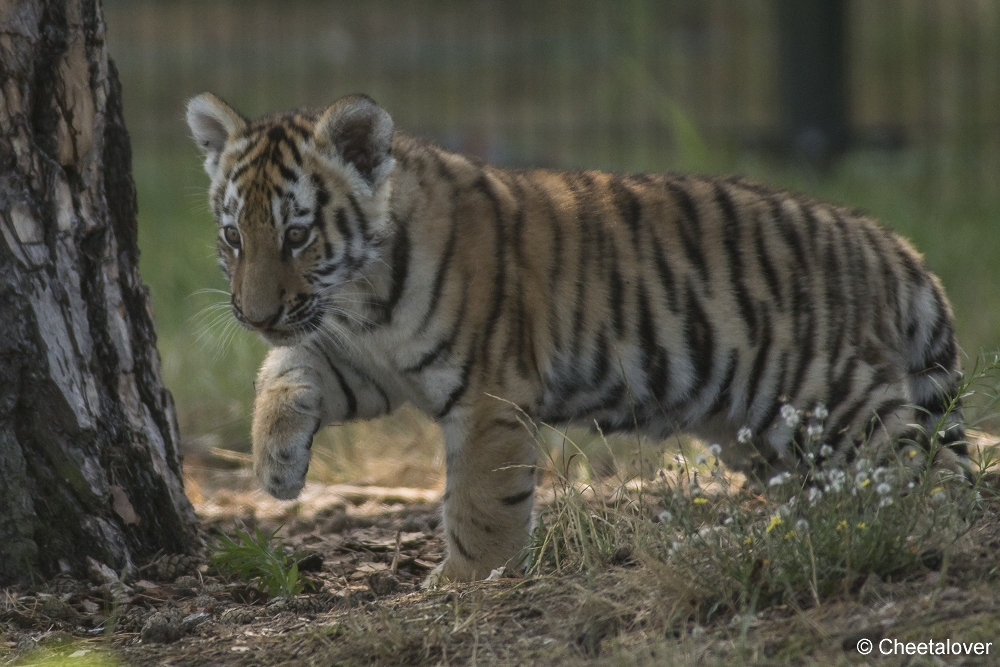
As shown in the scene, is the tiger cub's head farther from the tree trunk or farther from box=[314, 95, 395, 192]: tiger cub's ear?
the tree trunk

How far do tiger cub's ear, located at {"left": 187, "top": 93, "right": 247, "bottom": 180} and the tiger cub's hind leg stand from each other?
42.7 inches

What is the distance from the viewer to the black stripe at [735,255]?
3.61 metres

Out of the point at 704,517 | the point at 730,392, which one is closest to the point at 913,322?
the point at 730,392

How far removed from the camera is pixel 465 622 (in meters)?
2.57

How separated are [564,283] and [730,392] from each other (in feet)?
2.03

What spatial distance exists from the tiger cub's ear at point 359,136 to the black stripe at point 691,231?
0.96 m

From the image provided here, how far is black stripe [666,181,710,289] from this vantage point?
3660mm

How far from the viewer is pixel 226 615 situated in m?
2.91

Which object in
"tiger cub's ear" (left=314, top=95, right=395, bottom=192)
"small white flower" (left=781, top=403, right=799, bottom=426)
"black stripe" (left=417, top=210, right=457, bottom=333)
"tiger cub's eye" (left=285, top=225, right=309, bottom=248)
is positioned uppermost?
"tiger cub's ear" (left=314, top=95, right=395, bottom=192)

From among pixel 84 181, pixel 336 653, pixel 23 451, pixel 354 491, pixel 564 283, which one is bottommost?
pixel 354 491

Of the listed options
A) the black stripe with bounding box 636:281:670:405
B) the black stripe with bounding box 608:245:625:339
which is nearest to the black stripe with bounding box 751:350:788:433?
the black stripe with bounding box 636:281:670:405

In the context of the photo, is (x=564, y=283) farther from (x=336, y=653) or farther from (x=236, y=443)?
(x=236, y=443)

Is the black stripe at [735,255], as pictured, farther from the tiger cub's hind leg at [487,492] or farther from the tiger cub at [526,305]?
the tiger cub's hind leg at [487,492]

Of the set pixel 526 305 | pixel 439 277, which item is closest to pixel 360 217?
pixel 439 277
